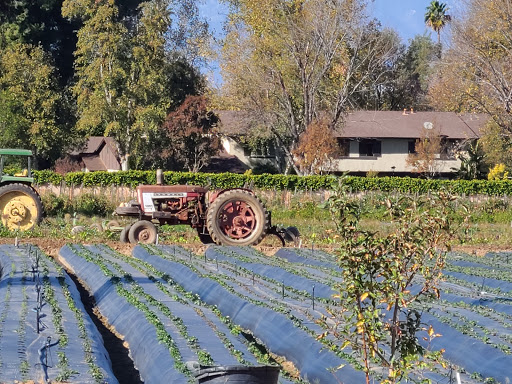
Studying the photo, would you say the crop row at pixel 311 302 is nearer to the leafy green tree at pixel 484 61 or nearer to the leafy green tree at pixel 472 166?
the leafy green tree at pixel 484 61

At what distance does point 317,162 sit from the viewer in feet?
147

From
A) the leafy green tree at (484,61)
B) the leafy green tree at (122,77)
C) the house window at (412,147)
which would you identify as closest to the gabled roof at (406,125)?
the house window at (412,147)

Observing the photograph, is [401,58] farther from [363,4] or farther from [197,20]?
[363,4]

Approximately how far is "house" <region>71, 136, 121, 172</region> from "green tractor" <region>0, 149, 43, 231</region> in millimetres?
27106

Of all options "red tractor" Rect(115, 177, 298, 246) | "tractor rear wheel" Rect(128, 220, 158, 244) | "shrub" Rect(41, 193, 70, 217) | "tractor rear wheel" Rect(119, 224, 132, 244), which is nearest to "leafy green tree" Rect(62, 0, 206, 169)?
"shrub" Rect(41, 193, 70, 217)

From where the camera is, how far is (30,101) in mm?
44094

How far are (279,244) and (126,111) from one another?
21.8 meters

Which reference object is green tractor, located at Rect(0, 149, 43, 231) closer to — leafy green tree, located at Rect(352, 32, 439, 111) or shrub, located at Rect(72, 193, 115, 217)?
shrub, located at Rect(72, 193, 115, 217)

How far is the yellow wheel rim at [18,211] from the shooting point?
2400 cm

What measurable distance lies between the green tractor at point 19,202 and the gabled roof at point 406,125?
29163 mm

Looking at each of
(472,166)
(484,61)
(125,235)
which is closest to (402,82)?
(472,166)

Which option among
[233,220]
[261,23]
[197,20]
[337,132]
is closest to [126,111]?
[261,23]

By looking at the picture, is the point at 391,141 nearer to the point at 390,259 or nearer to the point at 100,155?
the point at 100,155

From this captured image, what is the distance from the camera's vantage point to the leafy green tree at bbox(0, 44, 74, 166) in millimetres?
43469
